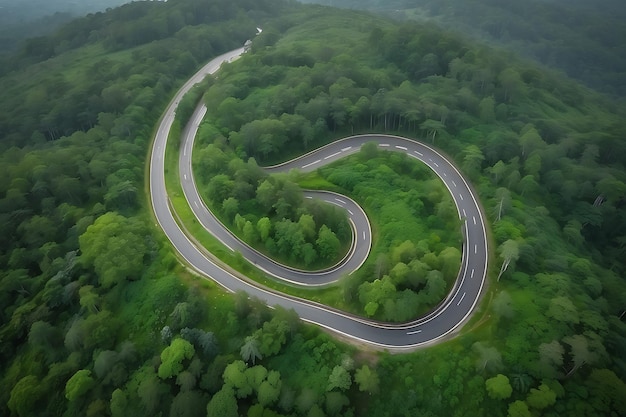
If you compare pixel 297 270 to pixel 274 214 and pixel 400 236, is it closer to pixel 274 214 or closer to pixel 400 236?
pixel 274 214

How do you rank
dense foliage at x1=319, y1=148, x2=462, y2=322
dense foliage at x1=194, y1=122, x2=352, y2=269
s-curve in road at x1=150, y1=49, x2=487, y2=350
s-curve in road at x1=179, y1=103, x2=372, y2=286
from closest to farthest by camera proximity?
s-curve in road at x1=150, y1=49, x2=487, y2=350 < dense foliage at x1=319, y1=148, x2=462, y2=322 < s-curve in road at x1=179, y1=103, x2=372, y2=286 < dense foliage at x1=194, y1=122, x2=352, y2=269

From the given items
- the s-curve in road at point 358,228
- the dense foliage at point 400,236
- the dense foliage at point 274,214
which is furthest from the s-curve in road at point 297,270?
the s-curve in road at point 358,228

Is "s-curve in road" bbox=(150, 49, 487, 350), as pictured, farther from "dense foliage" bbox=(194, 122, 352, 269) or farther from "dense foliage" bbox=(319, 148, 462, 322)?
"dense foliage" bbox=(194, 122, 352, 269)

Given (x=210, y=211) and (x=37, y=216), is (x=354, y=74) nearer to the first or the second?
(x=210, y=211)

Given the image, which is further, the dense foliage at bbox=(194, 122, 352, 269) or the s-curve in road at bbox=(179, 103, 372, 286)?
the dense foliage at bbox=(194, 122, 352, 269)

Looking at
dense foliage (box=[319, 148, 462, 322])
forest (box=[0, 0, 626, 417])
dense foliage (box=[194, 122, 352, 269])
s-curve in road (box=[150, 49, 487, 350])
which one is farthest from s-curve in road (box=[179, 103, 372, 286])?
forest (box=[0, 0, 626, 417])
